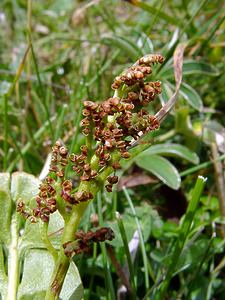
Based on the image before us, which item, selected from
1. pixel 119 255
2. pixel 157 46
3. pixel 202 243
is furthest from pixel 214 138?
pixel 157 46

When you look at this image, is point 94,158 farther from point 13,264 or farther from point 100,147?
point 13,264

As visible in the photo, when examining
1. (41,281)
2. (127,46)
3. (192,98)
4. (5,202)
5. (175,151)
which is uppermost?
(127,46)

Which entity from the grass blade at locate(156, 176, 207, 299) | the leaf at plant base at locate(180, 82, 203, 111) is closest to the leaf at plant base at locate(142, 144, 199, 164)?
the leaf at plant base at locate(180, 82, 203, 111)

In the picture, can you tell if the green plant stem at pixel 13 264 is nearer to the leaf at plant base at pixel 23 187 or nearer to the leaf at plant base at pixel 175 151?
the leaf at plant base at pixel 23 187

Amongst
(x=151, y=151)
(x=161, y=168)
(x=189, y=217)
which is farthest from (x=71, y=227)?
(x=151, y=151)

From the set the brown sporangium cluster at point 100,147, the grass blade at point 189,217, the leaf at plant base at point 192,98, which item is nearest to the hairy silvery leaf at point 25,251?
the brown sporangium cluster at point 100,147
